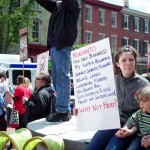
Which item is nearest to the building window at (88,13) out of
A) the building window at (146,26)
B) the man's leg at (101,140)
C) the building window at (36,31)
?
the building window at (36,31)

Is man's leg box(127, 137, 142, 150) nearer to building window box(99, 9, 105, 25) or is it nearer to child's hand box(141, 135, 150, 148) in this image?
child's hand box(141, 135, 150, 148)

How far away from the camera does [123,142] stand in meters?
3.99

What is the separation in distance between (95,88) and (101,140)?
51cm

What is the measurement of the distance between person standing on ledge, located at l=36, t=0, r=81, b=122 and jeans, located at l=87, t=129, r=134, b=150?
1610 mm

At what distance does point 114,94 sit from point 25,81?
6.99 meters

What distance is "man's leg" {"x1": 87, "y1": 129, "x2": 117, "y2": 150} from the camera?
164 inches

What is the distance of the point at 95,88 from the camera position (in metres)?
4.19

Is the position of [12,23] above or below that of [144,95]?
above

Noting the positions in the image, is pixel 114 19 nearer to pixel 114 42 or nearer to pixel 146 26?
pixel 114 42

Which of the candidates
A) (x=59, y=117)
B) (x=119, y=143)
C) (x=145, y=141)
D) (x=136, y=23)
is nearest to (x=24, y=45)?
(x=59, y=117)

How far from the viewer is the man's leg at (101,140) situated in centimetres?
416

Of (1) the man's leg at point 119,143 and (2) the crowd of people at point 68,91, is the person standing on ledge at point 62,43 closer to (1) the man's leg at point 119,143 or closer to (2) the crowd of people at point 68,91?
(2) the crowd of people at point 68,91

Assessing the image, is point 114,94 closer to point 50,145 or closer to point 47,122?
point 50,145

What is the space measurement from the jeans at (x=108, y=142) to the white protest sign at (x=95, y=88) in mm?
118
